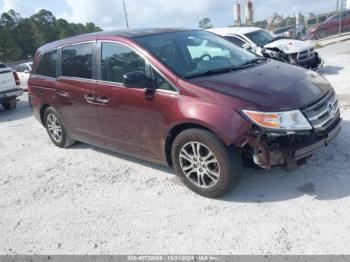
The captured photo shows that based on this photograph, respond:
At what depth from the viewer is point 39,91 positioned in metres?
6.09

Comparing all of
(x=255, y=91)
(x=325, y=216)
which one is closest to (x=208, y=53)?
(x=255, y=91)

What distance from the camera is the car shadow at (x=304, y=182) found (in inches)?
149

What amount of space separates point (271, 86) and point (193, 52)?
122 centimetres

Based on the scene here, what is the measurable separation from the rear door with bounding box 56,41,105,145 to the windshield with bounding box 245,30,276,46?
21.9 ft

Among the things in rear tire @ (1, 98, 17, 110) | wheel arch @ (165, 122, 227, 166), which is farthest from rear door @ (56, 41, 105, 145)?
rear tire @ (1, 98, 17, 110)

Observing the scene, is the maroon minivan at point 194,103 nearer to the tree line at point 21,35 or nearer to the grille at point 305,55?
the grille at point 305,55

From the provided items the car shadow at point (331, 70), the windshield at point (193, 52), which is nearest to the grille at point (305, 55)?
the car shadow at point (331, 70)

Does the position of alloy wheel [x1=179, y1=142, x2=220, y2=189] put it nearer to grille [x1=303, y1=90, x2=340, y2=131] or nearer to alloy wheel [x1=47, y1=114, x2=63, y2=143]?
grille [x1=303, y1=90, x2=340, y2=131]

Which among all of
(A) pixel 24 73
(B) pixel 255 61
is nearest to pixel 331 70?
(B) pixel 255 61

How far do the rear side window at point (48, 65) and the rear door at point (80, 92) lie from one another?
244 millimetres

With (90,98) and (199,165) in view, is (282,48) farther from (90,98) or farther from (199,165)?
(199,165)

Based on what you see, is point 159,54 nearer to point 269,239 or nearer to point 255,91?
point 255,91

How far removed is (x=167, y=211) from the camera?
12.6 ft

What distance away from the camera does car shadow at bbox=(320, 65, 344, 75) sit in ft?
32.6
